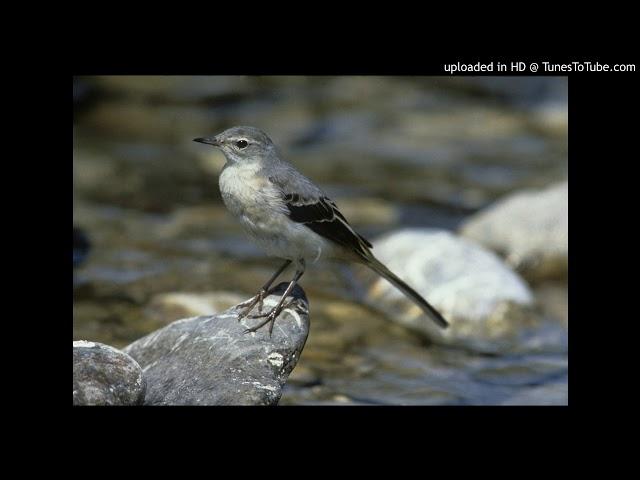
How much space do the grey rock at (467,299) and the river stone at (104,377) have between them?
18.0ft

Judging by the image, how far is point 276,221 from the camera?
7.82 metres

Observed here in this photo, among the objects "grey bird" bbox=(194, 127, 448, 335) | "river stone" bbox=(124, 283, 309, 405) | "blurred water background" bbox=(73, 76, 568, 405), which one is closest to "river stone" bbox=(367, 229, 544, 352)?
"blurred water background" bbox=(73, 76, 568, 405)

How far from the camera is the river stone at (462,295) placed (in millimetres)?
11359

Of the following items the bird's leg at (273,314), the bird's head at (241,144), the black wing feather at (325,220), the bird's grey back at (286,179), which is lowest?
the bird's leg at (273,314)

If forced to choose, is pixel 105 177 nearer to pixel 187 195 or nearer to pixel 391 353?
pixel 187 195

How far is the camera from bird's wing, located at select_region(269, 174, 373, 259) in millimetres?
8023

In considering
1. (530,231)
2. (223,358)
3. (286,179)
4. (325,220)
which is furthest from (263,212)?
(530,231)

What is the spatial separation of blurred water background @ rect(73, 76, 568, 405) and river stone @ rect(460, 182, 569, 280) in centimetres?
30

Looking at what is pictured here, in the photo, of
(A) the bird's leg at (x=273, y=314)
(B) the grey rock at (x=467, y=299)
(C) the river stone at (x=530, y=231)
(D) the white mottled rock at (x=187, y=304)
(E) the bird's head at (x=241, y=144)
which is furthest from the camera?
(C) the river stone at (x=530, y=231)

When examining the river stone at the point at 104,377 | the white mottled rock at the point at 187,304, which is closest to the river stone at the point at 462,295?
the white mottled rock at the point at 187,304

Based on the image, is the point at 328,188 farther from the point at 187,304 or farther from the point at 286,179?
the point at 286,179

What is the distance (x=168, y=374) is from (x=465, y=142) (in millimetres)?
11846

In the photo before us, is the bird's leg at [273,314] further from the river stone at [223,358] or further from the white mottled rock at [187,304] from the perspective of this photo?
the white mottled rock at [187,304]

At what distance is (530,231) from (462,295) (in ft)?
7.86
